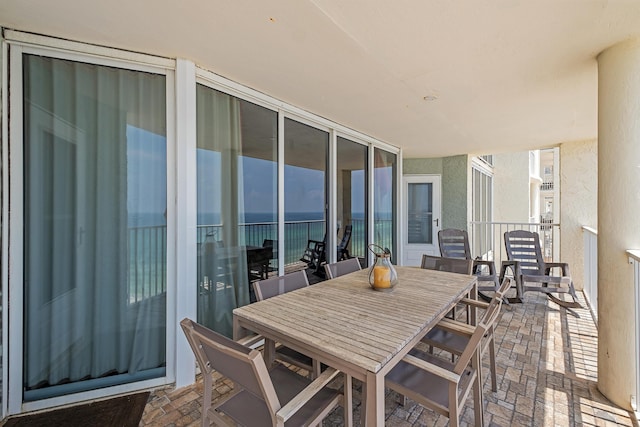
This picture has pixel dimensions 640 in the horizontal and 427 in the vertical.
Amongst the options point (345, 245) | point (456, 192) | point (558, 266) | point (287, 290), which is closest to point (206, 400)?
point (287, 290)

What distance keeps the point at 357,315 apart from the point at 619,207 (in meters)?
1.84

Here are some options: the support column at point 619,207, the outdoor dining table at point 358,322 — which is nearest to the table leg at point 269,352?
the outdoor dining table at point 358,322

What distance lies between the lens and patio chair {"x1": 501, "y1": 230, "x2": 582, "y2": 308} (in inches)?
140

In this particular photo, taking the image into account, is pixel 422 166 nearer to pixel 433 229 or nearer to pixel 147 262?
pixel 433 229

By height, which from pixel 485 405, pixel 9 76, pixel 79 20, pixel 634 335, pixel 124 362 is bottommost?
pixel 485 405

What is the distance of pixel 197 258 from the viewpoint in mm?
2275

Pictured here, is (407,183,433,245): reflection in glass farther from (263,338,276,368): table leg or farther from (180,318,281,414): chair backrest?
(180,318,281,414): chair backrest

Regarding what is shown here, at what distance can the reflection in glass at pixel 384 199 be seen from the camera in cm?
472

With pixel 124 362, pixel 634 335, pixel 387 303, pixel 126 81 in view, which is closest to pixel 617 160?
pixel 634 335

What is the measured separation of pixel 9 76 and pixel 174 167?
1037mm

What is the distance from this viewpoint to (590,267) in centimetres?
385

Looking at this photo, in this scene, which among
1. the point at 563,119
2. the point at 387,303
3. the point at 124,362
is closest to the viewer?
the point at 387,303

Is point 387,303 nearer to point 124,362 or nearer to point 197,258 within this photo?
point 197,258

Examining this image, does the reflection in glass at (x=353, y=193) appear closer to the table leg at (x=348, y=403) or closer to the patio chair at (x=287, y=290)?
the patio chair at (x=287, y=290)
